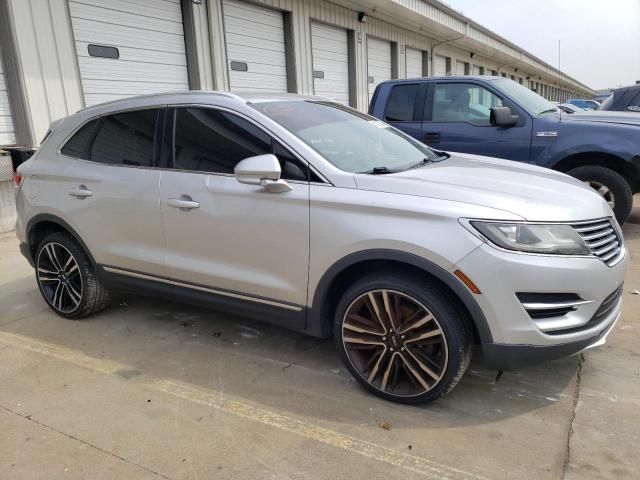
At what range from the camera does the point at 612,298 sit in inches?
108

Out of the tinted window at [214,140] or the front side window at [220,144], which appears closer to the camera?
the front side window at [220,144]

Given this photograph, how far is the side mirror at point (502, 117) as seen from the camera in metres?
5.89

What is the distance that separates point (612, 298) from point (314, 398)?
1.72 metres

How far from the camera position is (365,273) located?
9.50 ft

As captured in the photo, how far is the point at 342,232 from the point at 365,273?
29 centimetres

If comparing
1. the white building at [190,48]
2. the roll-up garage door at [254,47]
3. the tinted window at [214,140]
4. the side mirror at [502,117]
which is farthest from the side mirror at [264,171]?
the roll-up garage door at [254,47]

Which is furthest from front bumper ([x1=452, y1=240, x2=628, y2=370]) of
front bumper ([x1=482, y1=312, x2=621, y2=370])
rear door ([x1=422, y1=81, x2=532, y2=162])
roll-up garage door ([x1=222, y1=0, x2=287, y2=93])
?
roll-up garage door ([x1=222, y1=0, x2=287, y2=93])

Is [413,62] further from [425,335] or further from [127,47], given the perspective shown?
[425,335]

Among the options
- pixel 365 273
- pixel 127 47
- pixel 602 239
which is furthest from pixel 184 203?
pixel 127 47

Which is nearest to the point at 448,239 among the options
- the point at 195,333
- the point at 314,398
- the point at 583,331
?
the point at 583,331

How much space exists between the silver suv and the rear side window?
0.04 feet

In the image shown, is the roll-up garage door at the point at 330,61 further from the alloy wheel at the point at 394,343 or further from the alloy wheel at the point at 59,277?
the alloy wheel at the point at 394,343

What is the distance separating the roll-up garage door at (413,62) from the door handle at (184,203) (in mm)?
16069

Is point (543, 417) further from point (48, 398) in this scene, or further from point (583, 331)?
point (48, 398)
